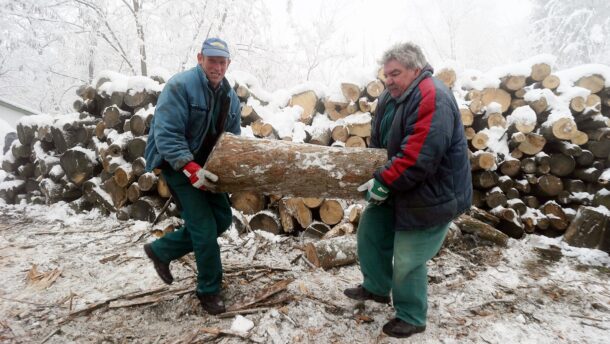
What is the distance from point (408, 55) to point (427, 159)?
2.14ft

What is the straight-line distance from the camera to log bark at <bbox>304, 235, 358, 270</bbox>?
10.8ft

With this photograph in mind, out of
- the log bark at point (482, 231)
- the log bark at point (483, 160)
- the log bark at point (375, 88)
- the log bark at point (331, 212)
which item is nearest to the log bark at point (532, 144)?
the log bark at point (483, 160)

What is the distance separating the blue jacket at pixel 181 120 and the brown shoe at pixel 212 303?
38.9 inches

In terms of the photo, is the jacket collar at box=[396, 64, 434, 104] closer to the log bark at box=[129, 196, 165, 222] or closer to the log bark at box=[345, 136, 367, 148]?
the log bark at box=[345, 136, 367, 148]

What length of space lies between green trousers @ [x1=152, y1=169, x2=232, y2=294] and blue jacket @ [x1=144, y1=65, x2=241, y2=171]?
0.70 ft

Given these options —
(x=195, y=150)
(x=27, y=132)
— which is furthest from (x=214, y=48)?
(x=27, y=132)

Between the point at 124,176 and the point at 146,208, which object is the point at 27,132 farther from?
the point at 146,208

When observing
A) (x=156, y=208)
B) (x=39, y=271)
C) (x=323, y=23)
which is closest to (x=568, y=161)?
(x=156, y=208)

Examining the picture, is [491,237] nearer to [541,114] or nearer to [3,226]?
[541,114]

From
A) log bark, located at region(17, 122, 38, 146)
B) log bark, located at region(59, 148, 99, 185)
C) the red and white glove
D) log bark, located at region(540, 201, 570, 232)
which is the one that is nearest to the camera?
the red and white glove

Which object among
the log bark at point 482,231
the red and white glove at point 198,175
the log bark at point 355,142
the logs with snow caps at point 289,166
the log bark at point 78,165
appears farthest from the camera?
the log bark at point 78,165

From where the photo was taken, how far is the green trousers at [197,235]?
8.06 feet

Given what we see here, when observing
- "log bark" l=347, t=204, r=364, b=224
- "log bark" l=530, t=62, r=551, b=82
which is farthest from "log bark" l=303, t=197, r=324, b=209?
"log bark" l=530, t=62, r=551, b=82

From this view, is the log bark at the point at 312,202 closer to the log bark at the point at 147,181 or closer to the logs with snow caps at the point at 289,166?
the logs with snow caps at the point at 289,166
